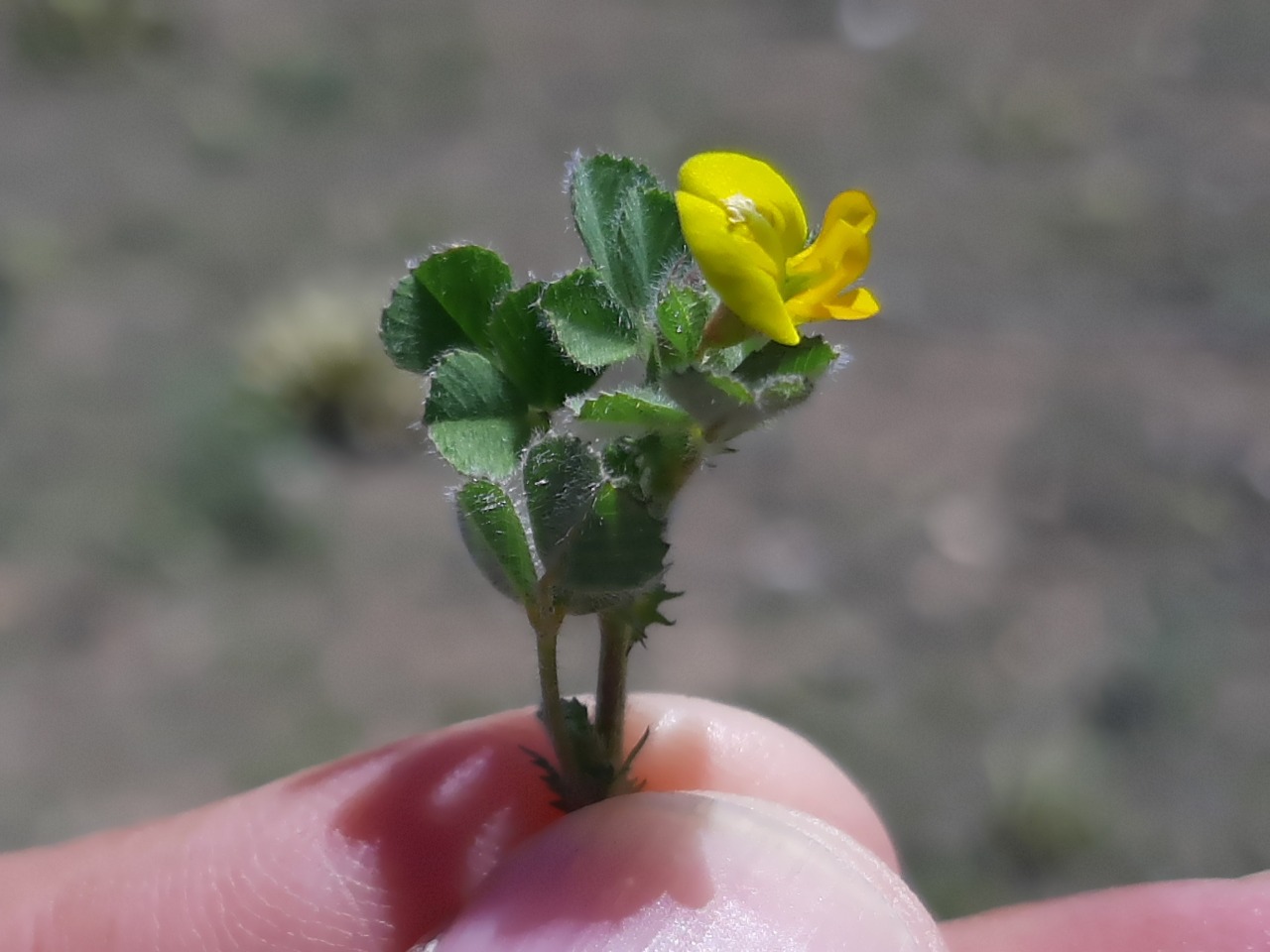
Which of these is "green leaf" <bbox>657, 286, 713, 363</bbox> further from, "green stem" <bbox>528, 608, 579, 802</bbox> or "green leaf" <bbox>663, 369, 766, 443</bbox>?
"green stem" <bbox>528, 608, 579, 802</bbox>

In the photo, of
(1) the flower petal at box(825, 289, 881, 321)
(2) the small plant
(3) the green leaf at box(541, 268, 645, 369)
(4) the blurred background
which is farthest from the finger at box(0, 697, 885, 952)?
(4) the blurred background

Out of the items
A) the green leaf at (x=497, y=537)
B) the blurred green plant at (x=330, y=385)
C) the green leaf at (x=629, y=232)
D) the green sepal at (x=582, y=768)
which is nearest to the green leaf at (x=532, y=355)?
the green leaf at (x=629, y=232)

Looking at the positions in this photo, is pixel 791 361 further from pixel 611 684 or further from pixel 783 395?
pixel 611 684

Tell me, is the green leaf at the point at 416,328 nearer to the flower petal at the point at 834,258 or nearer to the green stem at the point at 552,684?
the green stem at the point at 552,684

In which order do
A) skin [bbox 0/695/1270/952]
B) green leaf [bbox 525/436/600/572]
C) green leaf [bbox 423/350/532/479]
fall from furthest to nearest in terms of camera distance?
skin [bbox 0/695/1270/952], green leaf [bbox 423/350/532/479], green leaf [bbox 525/436/600/572]

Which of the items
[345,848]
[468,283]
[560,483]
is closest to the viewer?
[560,483]

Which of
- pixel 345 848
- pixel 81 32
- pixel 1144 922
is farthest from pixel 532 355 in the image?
pixel 81 32
